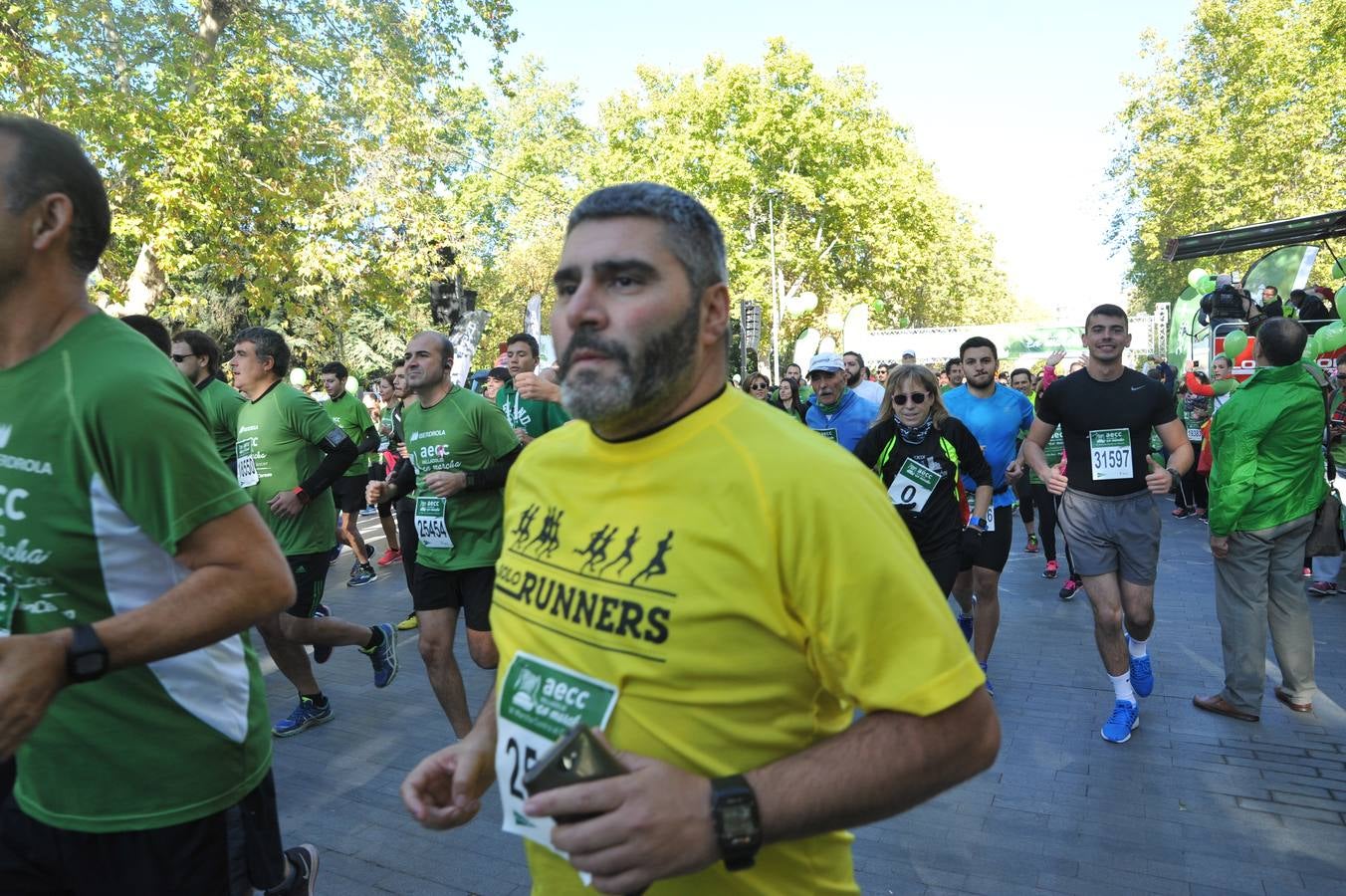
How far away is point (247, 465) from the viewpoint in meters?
5.50

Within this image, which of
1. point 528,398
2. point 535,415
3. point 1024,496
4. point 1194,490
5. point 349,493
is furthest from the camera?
point 1194,490

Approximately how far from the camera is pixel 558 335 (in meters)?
1.57

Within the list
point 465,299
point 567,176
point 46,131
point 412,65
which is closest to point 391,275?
point 412,65

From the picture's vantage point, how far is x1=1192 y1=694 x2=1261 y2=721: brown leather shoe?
4957mm

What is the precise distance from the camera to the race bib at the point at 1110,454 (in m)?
4.81

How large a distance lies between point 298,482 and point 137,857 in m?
3.85

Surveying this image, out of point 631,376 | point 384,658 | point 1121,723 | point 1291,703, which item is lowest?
point 1291,703

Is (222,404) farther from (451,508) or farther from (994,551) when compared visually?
(994,551)

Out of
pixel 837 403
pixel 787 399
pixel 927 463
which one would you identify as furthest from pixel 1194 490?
pixel 927 463

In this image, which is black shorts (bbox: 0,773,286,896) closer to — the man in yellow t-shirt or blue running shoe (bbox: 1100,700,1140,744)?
the man in yellow t-shirt

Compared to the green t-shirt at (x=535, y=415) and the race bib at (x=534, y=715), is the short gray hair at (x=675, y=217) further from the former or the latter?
the green t-shirt at (x=535, y=415)

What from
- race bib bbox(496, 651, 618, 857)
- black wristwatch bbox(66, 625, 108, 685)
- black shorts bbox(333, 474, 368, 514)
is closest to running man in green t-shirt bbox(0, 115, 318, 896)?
black wristwatch bbox(66, 625, 108, 685)

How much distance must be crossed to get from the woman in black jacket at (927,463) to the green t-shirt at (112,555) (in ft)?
12.6

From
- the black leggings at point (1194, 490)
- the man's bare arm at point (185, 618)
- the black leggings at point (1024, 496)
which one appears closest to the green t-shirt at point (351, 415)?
the black leggings at point (1024, 496)
